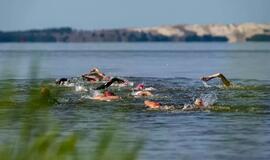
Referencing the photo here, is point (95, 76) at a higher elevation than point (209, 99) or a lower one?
lower

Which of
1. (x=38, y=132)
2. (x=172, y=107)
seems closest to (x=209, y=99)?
(x=172, y=107)

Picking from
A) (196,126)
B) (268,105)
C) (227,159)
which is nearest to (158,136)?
(196,126)

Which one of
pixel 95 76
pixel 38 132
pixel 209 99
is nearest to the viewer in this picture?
pixel 38 132

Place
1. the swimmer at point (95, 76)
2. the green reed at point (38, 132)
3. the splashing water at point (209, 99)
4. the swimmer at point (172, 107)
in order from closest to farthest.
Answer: the green reed at point (38, 132) < the swimmer at point (172, 107) < the splashing water at point (209, 99) < the swimmer at point (95, 76)

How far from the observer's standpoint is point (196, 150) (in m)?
15.0

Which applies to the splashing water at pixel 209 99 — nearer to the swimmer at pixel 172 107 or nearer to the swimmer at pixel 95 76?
the swimmer at pixel 172 107

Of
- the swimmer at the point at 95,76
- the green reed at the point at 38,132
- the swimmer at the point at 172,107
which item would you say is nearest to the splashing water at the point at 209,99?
the swimmer at the point at 172,107

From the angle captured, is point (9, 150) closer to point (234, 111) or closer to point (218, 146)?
point (218, 146)

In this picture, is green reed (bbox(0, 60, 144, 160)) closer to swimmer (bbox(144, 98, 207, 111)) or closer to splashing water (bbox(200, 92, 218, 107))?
swimmer (bbox(144, 98, 207, 111))

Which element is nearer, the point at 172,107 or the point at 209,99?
the point at 172,107

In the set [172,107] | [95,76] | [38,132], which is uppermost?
[38,132]

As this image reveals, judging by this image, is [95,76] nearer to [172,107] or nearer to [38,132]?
[172,107]

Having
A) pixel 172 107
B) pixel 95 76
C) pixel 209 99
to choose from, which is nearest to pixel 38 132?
pixel 172 107

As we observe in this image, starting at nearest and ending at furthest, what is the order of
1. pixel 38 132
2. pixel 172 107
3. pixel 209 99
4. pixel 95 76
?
pixel 38 132 → pixel 172 107 → pixel 209 99 → pixel 95 76
